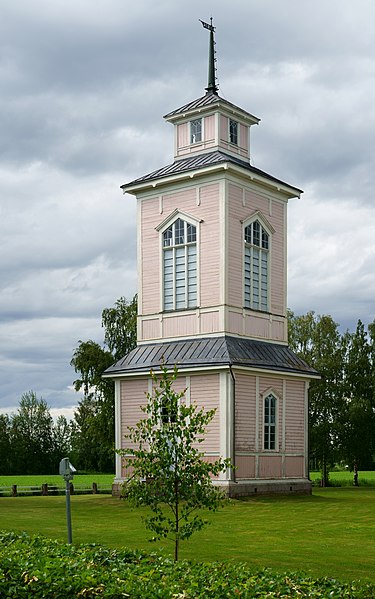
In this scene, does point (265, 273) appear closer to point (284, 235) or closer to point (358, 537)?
point (284, 235)

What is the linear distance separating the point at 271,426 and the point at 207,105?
41.9 feet

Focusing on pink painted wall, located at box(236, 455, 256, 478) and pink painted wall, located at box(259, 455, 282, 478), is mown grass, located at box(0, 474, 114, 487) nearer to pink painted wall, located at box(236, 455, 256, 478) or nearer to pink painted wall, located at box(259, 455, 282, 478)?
pink painted wall, located at box(259, 455, 282, 478)

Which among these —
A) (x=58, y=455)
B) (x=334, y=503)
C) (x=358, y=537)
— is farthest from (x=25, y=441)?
(x=358, y=537)

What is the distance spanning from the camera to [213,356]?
30.9 m

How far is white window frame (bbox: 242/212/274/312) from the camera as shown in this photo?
3359 cm

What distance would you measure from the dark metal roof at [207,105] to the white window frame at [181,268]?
4.67 m

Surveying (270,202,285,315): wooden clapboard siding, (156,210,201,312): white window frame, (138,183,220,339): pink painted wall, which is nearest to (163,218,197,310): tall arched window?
(156,210,201,312): white window frame

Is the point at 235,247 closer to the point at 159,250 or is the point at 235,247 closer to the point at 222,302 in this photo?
the point at 222,302

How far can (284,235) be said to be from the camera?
35.9 m

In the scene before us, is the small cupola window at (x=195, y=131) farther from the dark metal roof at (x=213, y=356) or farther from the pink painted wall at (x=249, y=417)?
the pink painted wall at (x=249, y=417)

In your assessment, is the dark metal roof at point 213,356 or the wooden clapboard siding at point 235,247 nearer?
the dark metal roof at point 213,356

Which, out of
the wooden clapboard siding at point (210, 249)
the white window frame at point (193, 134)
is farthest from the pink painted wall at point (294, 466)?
the white window frame at point (193, 134)

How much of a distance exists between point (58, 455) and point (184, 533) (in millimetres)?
71293

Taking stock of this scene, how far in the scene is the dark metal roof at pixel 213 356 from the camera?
30.9 meters
